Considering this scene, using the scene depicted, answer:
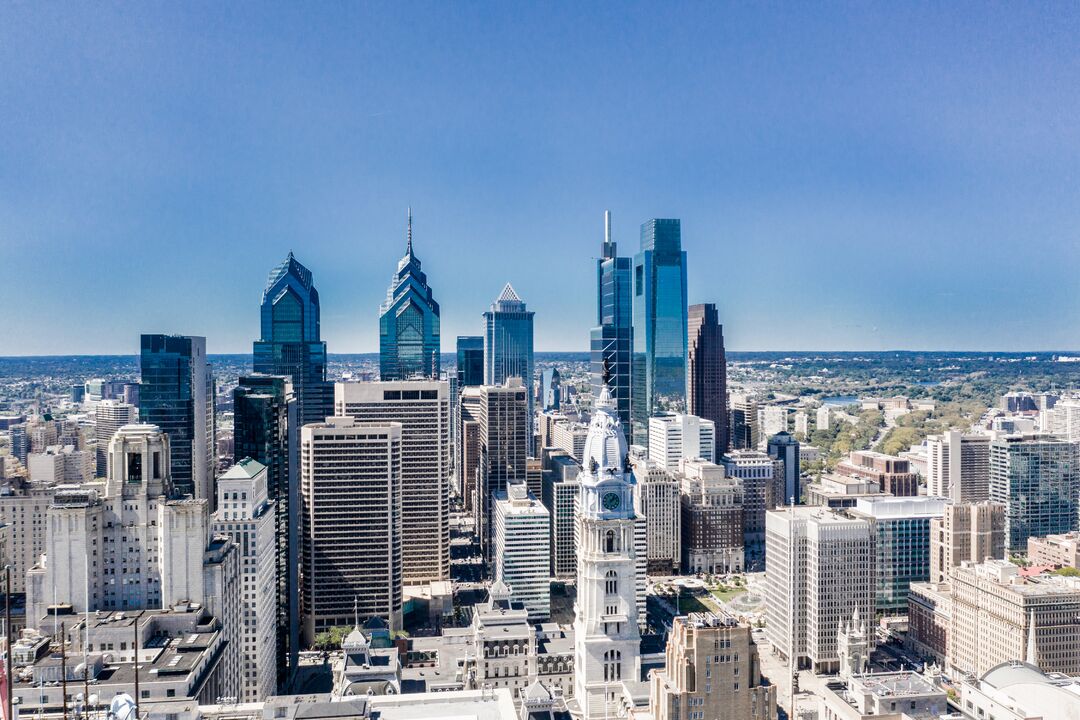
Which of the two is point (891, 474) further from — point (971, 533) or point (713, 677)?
point (713, 677)

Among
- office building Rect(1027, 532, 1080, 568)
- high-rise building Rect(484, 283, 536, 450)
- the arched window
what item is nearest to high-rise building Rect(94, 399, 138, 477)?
the arched window

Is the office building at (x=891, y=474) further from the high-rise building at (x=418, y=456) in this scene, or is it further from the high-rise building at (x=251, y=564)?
the high-rise building at (x=251, y=564)

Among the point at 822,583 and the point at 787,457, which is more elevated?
the point at 787,457

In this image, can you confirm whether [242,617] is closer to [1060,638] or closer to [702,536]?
[1060,638]

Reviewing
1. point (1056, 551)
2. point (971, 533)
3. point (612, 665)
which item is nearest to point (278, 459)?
point (612, 665)

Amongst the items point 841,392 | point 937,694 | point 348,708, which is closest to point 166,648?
point 348,708
